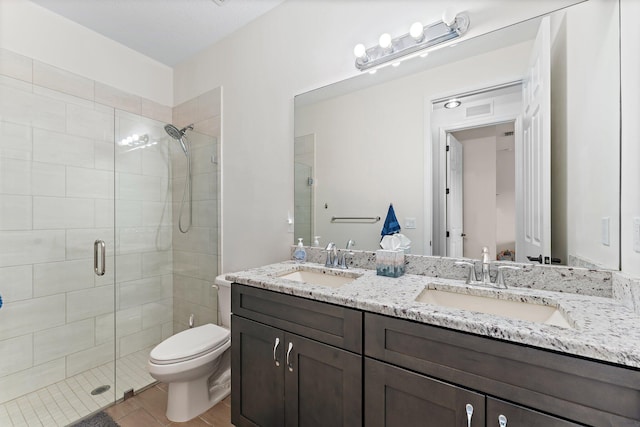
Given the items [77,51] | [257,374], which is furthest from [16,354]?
[77,51]

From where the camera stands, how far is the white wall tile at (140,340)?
221 centimetres

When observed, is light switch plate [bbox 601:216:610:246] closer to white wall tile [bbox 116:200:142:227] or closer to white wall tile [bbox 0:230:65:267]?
white wall tile [bbox 116:200:142:227]

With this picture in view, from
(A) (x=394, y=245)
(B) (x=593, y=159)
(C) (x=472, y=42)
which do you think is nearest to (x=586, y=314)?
(B) (x=593, y=159)

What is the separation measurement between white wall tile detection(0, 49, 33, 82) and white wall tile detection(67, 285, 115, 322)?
5.02 feet

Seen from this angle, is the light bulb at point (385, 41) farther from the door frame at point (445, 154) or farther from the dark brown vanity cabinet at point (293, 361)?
the dark brown vanity cabinet at point (293, 361)

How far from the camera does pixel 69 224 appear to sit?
6.66 feet

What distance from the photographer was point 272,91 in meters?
2.03

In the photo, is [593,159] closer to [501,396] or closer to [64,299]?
[501,396]

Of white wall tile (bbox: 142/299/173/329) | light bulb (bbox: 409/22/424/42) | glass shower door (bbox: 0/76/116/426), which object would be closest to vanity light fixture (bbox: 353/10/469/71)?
light bulb (bbox: 409/22/424/42)

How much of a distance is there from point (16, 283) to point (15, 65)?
1.45m

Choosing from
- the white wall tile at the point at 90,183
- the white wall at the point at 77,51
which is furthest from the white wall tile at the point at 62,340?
the white wall at the point at 77,51

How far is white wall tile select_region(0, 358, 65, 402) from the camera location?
1.76m

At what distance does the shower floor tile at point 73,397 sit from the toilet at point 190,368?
0.53 metres

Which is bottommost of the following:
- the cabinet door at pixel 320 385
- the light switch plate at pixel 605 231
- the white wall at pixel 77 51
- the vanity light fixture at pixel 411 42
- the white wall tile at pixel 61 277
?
the cabinet door at pixel 320 385
